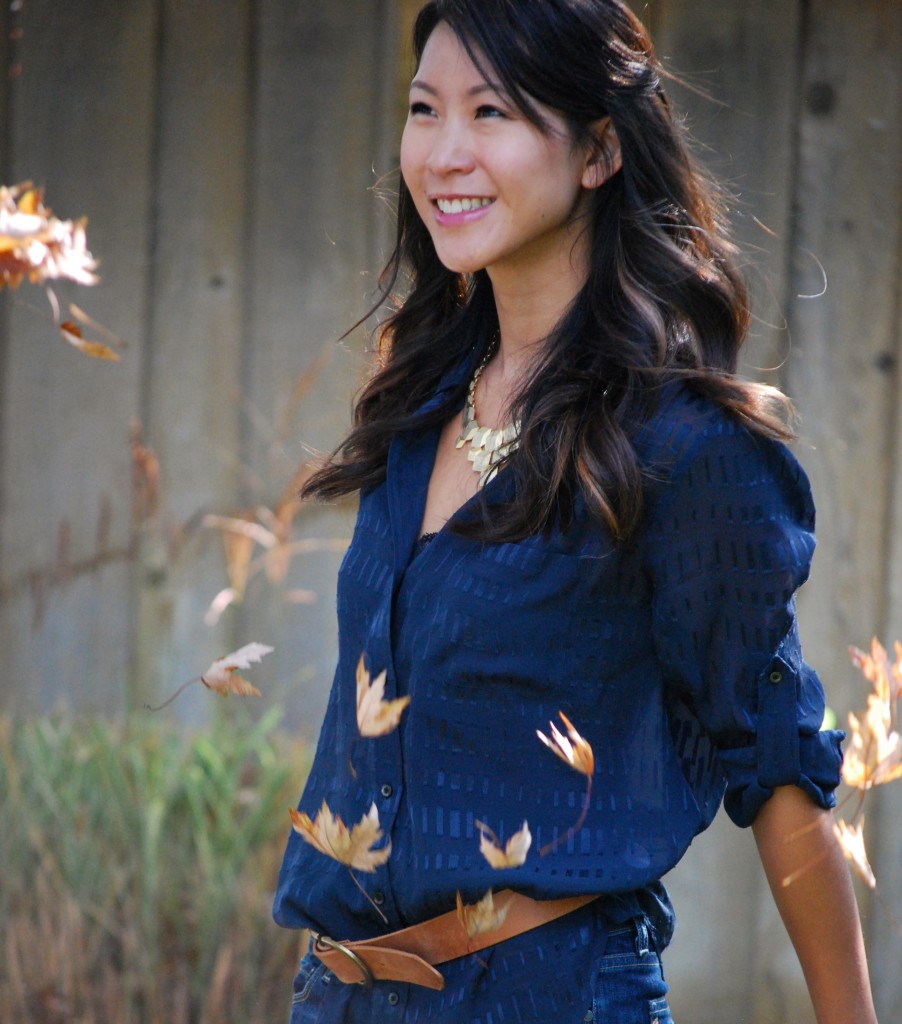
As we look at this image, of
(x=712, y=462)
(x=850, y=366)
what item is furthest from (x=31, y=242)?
(x=850, y=366)

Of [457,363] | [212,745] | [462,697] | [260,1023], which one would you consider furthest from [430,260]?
[260,1023]

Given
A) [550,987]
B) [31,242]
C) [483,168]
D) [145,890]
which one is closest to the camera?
[31,242]

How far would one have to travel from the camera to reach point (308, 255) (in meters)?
2.52

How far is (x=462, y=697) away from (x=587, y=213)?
22.1 inches

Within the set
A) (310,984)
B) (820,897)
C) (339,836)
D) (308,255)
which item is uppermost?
(308,255)

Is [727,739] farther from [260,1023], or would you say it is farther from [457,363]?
[260,1023]

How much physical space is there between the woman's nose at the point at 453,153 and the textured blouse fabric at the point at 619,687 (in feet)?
1.08

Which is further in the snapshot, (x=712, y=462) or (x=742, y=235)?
(x=742, y=235)

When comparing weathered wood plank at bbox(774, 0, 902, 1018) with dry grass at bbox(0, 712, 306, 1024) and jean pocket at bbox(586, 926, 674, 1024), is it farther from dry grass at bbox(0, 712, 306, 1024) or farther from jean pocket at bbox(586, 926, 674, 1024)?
jean pocket at bbox(586, 926, 674, 1024)

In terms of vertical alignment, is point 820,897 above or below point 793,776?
below

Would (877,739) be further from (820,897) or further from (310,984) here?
(310,984)

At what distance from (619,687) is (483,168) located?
555mm

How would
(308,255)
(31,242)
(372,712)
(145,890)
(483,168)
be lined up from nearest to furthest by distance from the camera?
(372,712) < (31,242) < (483,168) < (145,890) < (308,255)

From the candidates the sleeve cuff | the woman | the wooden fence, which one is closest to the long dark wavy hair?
the woman
